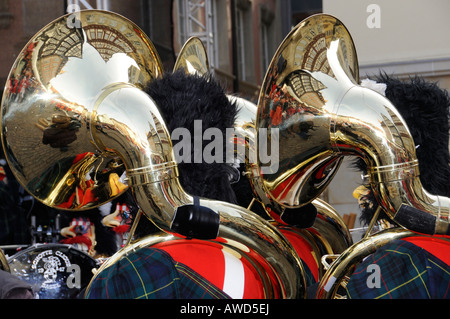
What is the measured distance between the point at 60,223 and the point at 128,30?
106 inches

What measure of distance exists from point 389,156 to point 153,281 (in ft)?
2.34

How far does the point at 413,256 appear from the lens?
1.93m

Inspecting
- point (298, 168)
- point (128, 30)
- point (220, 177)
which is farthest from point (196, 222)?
point (128, 30)

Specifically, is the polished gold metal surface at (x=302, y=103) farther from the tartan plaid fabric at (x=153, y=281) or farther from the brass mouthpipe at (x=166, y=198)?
the tartan plaid fabric at (x=153, y=281)

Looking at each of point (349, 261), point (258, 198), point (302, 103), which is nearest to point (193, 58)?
point (258, 198)

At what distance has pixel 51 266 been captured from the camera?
3.25 metres

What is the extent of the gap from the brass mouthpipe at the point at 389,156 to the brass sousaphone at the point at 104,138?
1.04 feet

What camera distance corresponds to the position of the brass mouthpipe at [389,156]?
1.89m

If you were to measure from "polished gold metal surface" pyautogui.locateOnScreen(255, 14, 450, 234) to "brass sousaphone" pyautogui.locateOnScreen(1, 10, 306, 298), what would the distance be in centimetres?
30

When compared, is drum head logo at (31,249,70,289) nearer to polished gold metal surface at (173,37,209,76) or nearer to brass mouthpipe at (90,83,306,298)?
polished gold metal surface at (173,37,209,76)

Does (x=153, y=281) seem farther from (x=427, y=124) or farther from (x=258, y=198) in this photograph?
(x=427, y=124)

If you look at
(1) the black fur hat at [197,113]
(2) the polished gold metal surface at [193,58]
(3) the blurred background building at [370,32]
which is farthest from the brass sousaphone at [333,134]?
(3) the blurred background building at [370,32]

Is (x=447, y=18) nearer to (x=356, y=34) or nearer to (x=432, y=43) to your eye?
(x=432, y=43)

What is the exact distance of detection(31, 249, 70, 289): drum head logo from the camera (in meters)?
3.20
